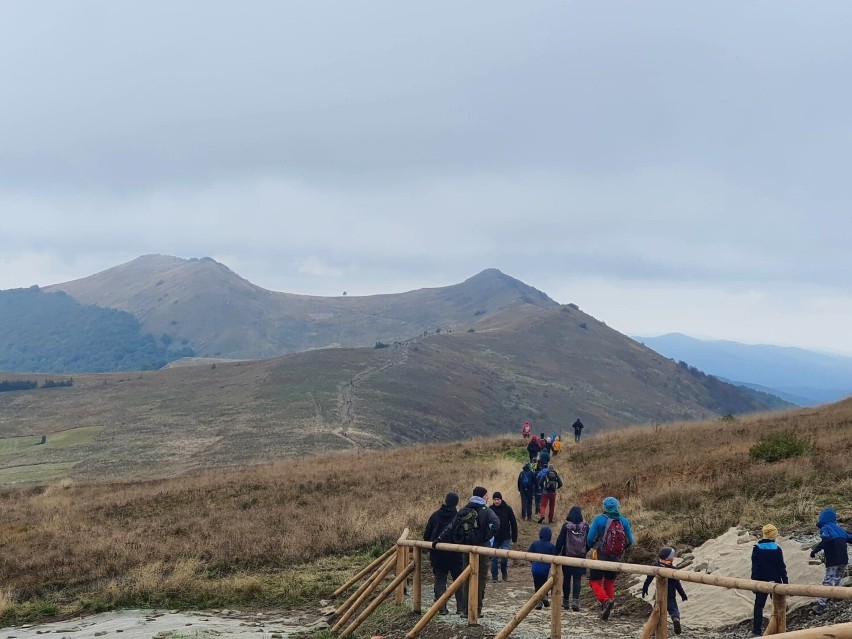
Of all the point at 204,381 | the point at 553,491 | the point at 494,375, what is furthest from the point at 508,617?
the point at 494,375

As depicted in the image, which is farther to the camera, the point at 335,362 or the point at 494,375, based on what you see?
the point at 494,375

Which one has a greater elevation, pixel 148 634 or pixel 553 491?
pixel 553 491

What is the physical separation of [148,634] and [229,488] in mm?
15007

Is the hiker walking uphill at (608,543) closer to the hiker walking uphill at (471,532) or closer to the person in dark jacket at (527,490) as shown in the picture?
the hiker walking uphill at (471,532)

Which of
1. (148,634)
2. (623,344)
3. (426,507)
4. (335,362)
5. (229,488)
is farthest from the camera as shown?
(623,344)

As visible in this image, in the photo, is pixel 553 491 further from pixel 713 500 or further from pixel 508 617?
pixel 508 617

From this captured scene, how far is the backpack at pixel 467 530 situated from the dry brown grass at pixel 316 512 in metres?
4.73

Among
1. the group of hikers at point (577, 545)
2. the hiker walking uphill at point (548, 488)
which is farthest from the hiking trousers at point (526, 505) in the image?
the group of hikers at point (577, 545)

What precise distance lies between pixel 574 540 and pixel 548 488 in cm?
688

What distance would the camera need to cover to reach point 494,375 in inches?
4380

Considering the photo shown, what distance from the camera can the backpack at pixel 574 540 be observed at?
10.3 meters

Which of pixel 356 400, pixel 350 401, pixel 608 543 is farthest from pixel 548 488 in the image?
pixel 356 400

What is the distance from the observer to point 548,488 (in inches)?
672

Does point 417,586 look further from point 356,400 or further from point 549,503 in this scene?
point 356,400
